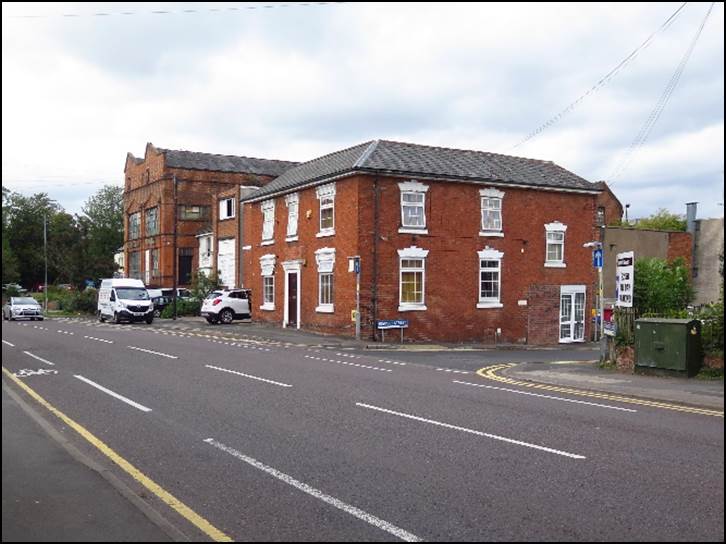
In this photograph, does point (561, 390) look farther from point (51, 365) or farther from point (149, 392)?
point (51, 365)

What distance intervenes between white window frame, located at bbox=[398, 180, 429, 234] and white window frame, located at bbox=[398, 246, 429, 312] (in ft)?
2.42

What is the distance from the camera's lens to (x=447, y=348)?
2662cm

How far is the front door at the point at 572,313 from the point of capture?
33.3 m

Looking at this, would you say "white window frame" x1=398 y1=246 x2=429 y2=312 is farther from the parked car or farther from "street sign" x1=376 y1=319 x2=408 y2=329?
the parked car

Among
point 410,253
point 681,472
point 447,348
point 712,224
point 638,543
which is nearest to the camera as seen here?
point 638,543

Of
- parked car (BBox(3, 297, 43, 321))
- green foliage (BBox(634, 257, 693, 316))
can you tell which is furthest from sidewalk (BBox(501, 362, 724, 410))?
parked car (BBox(3, 297, 43, 321))

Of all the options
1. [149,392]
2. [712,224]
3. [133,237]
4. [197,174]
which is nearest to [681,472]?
[149,392]

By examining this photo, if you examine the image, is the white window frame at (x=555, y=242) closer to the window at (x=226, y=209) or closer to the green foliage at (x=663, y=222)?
the window at (x=226, y=209)

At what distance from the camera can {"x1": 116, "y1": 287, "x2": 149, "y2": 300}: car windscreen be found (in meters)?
38.8

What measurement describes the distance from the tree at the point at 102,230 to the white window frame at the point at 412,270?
39.0m

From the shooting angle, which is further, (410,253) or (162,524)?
(410,253)

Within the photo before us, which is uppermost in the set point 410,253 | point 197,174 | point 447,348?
point 197,174

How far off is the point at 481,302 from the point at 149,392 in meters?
20.6

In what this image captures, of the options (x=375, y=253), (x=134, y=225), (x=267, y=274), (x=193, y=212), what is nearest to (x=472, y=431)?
(x=375, y=253)
